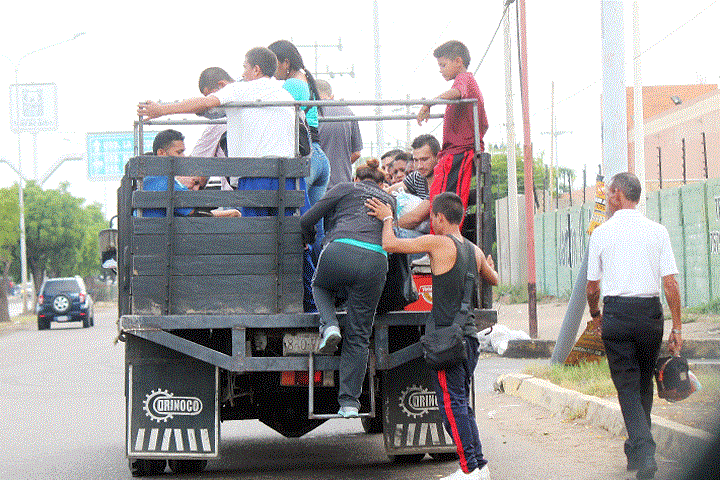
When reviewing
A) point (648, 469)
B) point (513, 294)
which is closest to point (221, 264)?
point (648, 469)

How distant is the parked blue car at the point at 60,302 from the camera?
30969 millimetres

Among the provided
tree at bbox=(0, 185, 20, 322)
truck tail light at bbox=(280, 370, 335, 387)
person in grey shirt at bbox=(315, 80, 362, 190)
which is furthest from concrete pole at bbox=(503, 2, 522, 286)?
tree at bbox=(0, 185, 20, 322)

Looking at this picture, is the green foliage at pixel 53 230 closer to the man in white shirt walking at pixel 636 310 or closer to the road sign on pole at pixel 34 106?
the road sign on pole at pixel 34 106

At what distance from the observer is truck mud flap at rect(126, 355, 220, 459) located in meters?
6.16

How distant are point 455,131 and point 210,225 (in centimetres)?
200

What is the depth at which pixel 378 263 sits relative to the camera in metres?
6.01

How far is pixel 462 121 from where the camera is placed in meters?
6.98

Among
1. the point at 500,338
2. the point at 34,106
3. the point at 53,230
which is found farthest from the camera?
the point at 53,230

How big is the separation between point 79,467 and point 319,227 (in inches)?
101

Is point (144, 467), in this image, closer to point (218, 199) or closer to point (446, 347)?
point (218, 199)

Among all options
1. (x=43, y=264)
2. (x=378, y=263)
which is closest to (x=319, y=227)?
(x=378, y=263)

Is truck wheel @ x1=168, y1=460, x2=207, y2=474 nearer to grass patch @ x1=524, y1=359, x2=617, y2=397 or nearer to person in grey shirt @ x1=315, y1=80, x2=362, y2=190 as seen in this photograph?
person in grey shirt @ x1=315, y1=80, x2=362, y2=190

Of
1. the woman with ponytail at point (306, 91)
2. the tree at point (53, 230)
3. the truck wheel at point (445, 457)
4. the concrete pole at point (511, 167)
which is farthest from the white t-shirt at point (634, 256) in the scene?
the tree at point (53, 230)

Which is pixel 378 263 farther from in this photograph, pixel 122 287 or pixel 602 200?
pixel 602 200
